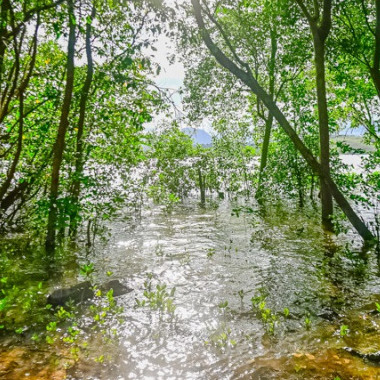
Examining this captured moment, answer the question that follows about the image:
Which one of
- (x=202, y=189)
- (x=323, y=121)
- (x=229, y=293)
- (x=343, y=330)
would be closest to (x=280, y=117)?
(x=323, y=121)

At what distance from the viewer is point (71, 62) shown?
1018cm

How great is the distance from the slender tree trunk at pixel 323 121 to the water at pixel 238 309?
3.84 feet

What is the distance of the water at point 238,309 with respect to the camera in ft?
16.4

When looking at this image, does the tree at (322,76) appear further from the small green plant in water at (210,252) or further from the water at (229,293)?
the small green plant in water at (210,252)

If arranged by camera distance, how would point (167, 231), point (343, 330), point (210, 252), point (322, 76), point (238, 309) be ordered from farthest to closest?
point (167, 231) < point (322, 76) < point (210, 252) < point (238, 309) < point (343, 330)

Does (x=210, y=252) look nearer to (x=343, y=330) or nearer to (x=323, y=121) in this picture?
(x=343, y=330)

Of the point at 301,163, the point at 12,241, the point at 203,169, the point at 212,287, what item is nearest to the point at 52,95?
the point at 12,241

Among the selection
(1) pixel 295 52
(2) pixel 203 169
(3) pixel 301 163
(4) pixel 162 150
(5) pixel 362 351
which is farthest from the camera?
(2) pixel 203 169

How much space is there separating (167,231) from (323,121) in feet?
26.8

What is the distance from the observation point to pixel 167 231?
48.7ft

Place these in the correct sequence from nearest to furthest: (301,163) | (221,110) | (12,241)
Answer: (12,241)
(301,163)
(221,110)

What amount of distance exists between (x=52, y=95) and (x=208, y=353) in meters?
9.30

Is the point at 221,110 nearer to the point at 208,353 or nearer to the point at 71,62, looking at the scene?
the point at 71,62

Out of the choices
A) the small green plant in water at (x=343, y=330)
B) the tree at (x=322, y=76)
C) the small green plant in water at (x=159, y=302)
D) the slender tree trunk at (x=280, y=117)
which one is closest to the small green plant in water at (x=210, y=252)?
the small green plant in water at (x=159, y=302)
